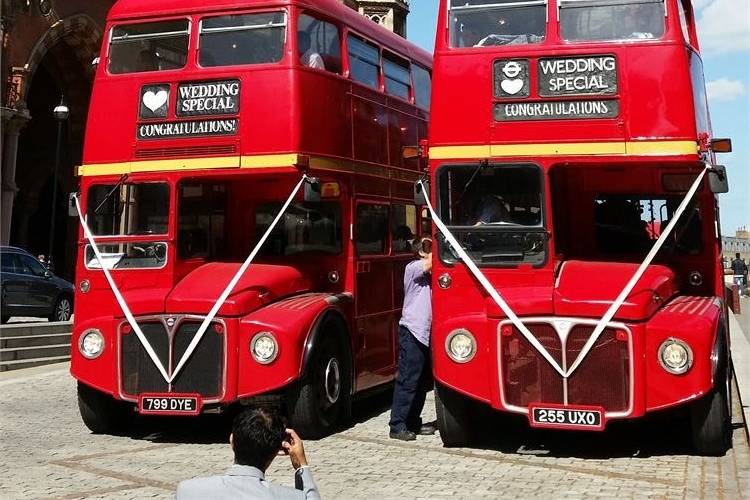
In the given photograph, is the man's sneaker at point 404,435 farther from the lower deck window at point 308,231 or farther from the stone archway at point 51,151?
the stone archway at point 51,151

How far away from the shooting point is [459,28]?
9430 millimetres

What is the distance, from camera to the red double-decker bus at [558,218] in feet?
27.7

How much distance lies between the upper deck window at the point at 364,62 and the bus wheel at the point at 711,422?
5358mm

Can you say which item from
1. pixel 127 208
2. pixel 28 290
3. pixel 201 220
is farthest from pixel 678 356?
pixel 28 290

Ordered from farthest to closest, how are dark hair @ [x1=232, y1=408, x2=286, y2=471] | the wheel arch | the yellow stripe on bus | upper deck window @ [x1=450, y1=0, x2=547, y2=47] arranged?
the wheel arch → upper deck window @ [x1=450, y1=0, x2=547, y2=47] → the yellow stripe on bus → dark hair @ [x1=232, y1=408, x2=286, y2=471]

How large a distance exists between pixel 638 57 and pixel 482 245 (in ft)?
6.88

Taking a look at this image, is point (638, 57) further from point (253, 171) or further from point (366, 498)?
point (366, 498)

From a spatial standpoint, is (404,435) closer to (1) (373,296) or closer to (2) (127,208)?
(1) (373,296)

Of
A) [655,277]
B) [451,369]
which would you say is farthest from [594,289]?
[451,369]

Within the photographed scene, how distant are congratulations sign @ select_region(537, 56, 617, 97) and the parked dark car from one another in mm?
14294

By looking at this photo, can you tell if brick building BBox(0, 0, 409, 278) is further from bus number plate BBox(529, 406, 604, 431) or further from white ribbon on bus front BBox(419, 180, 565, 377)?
bus number plate BBox(529, 406, 604, 431)

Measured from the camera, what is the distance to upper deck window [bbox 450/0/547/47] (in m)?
9.28

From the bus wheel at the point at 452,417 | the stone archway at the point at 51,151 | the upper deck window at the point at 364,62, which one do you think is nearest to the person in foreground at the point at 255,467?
the bus wheel at the point at 452,417

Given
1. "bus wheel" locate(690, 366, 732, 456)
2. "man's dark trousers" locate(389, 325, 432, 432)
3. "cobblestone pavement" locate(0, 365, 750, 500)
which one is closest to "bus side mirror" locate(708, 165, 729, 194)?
"bus wheel" locate(690, 366, 732, 456)
